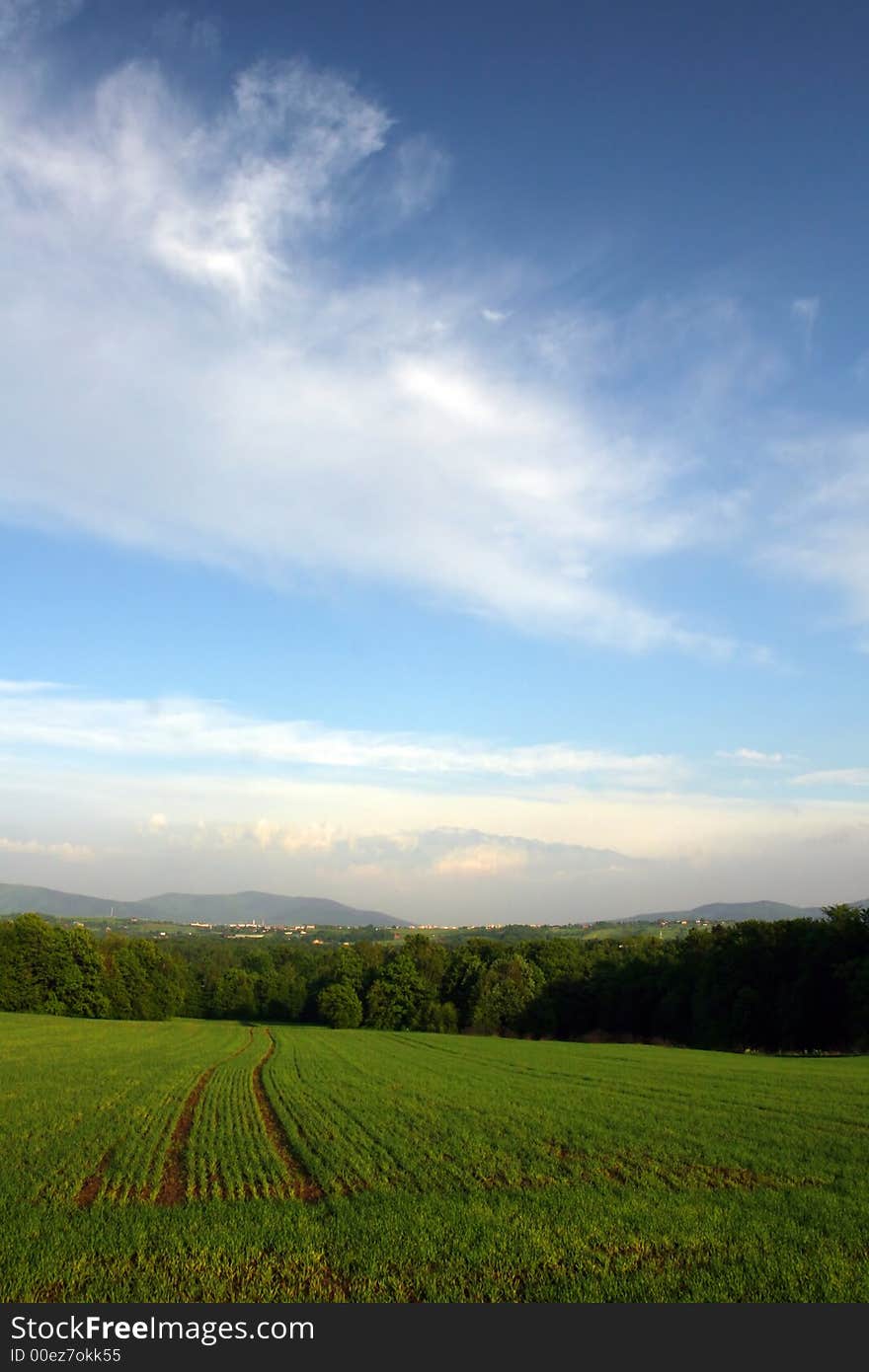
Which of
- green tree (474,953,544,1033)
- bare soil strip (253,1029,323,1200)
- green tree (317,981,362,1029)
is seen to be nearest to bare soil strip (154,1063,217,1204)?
bare soil strip (253,1029,323,1200)

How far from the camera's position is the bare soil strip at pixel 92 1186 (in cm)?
1637

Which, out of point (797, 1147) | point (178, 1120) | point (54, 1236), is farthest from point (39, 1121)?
point (797, 1147)

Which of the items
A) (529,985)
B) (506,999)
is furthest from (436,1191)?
(506,999)

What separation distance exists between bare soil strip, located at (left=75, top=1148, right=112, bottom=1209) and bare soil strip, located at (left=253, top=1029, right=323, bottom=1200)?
4219mm

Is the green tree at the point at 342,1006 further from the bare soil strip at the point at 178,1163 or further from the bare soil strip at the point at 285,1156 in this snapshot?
the bare soil strip at the point at 178,1163

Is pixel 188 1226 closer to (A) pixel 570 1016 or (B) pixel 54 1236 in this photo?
(B) pixel 54 1236

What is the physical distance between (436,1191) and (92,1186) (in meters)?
7.80

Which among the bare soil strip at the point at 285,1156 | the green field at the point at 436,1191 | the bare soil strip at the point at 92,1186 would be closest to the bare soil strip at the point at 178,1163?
the green field at the point at 436,1191

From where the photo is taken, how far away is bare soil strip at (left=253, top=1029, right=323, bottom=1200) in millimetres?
17219

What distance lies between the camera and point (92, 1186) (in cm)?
1772

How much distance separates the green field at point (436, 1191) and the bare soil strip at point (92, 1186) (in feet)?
0.27

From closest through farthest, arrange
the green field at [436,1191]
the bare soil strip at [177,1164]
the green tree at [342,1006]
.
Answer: the green field at [436,1191] → the bare soil strip at [177,1164] → the green tree at [342,1006]

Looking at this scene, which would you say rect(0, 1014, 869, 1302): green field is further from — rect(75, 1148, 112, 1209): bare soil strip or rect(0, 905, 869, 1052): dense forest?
rect(0, 905, 869, 1052): dense forest

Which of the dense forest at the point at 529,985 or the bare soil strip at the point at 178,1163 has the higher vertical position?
the bare soil strip at the point at 178,1163
